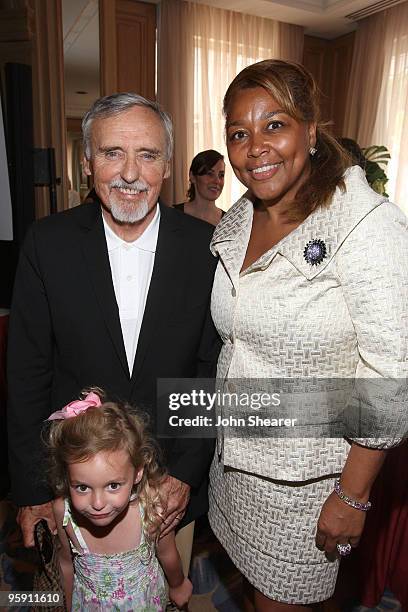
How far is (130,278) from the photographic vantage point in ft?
4.58

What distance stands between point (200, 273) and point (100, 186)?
Result: 377 millimetres

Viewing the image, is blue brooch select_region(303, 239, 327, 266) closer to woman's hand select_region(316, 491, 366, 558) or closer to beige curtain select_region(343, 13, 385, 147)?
woman's hand select_region(316, 491, 366, 558)

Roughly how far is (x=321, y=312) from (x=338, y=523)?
513 millimetres

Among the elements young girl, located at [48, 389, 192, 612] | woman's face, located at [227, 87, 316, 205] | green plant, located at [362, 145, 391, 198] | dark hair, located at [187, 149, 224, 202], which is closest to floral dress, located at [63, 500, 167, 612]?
young girl, located at [48, 389, 192, 612]

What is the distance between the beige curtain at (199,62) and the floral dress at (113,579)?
4811 millimetres

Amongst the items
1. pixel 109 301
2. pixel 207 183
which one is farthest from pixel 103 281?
pixel 207 183

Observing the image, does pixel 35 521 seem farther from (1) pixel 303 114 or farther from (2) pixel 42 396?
(1) pixel 303 114

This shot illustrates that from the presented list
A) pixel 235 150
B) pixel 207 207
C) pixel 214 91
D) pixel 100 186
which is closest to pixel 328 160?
pixel 235 150

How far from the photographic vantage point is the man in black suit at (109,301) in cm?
135

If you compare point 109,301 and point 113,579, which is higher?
point 109,301

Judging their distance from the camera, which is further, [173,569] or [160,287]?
[173,569]

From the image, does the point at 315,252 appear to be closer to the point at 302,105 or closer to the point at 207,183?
the point at 302,105

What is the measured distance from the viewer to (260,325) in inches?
47.6

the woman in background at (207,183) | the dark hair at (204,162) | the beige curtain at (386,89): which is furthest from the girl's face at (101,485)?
the beige curtain at (386,89)
